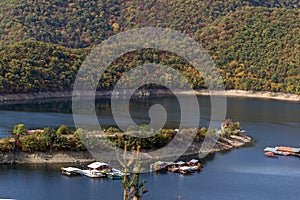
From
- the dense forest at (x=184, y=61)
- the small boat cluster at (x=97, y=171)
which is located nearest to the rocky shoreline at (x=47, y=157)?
the small boat cluster at (x=97, y=171)

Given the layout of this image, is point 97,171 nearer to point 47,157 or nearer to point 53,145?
point 47,157

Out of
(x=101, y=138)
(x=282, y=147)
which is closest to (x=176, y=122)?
(x=282, y=147)

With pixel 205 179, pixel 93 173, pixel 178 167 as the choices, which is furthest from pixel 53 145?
pixel 205 179

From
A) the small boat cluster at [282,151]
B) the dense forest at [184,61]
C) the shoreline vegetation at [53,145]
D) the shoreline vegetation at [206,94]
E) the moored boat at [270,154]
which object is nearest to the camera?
the shoreline vegetation at [53,145]

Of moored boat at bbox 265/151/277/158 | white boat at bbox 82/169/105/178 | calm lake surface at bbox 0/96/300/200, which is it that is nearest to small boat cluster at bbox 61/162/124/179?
white boat at bbox 82/169/105/178

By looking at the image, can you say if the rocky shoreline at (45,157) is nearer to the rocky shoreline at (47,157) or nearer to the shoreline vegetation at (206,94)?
the rocky shoreline at (47,157)

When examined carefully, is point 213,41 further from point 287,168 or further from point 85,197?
point 85,197

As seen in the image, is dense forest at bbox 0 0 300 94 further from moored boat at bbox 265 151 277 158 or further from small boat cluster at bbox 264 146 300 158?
moored boat at bbox 265 151 277 158
